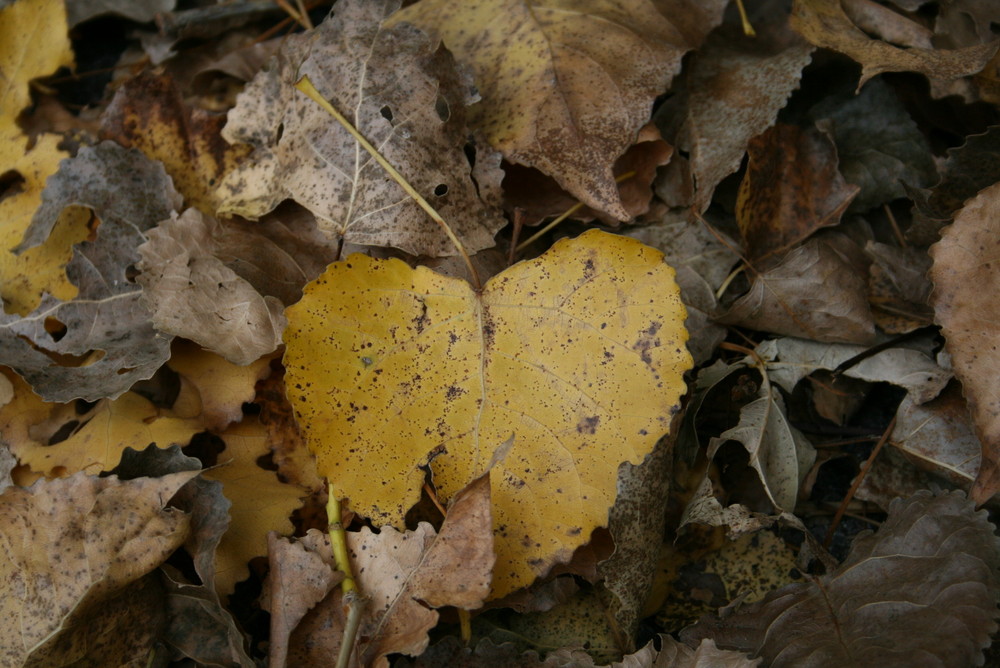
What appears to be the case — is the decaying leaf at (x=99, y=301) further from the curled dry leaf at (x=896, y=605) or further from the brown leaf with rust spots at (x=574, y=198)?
the curled dry leaf at (x=896, y=605)

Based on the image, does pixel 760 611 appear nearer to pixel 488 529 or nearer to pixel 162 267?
pixel 488 529

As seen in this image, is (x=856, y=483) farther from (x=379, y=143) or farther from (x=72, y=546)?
(x=72, y=546)

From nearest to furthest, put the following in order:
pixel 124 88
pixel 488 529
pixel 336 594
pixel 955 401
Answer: pixel 488 529 < pixel 336 594 < pixel 955 401 < pixel 124 88

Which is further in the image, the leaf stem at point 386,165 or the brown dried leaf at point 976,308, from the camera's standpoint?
the leaf stem at point 386,165

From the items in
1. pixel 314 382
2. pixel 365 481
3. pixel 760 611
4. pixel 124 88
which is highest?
pixel 124 88

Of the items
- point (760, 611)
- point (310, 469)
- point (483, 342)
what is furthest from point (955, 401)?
point (310, 469)

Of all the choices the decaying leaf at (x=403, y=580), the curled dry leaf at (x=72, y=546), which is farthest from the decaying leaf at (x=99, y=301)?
the decaying leaf at (x=403, y=580)

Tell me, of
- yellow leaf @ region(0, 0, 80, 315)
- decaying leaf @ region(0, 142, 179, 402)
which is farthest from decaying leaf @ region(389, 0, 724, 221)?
yellow leaf @ region(0, 0, 80, 315)

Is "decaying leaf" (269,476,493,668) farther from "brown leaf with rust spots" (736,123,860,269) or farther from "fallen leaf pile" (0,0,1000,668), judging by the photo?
"brown leaf with rust spots" (736,123,860,269)
